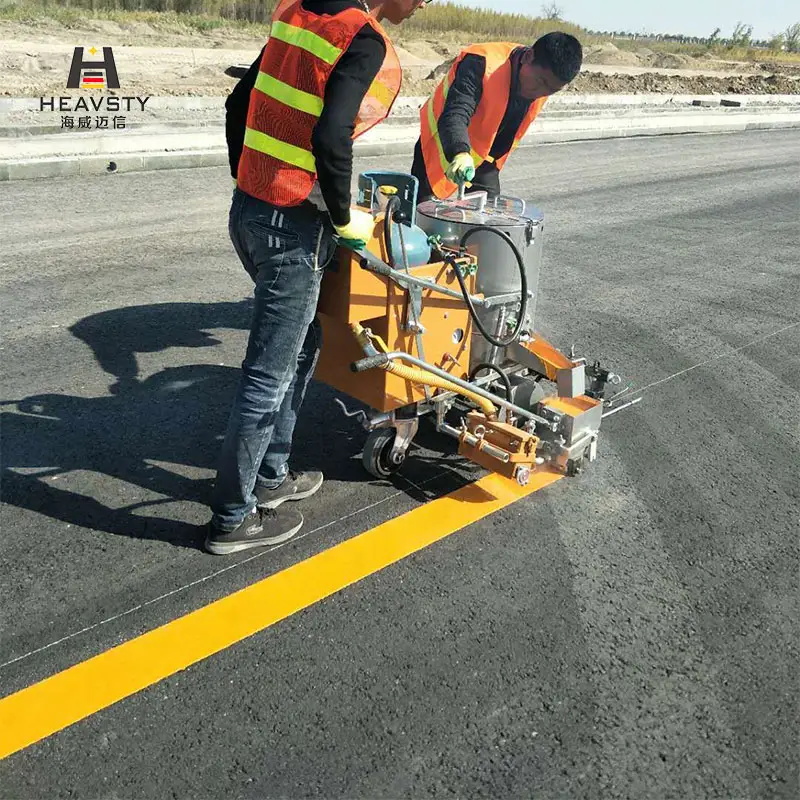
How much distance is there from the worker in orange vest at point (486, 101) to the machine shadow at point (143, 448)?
4.69 ft

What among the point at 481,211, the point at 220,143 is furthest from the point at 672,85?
the point at 481,211

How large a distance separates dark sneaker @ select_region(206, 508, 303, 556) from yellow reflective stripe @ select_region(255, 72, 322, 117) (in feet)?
4.64

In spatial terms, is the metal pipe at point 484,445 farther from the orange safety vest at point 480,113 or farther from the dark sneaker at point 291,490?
the orange safety vest at point 480,113

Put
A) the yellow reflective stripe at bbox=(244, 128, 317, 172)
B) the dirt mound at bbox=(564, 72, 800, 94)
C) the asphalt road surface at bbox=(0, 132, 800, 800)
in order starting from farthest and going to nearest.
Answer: the dirt mound at bbox=(564, 72, 800, 94)
the yellow reflective stripe at bbox=(244, 128, 317, 172)
the asphalt road surface at bbox=(0, 132, 800, 800)

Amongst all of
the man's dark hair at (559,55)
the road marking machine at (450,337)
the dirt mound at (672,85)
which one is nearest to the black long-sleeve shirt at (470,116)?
the man's dark hair at (559,55)

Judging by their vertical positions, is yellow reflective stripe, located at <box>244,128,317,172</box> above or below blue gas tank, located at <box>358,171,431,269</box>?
above

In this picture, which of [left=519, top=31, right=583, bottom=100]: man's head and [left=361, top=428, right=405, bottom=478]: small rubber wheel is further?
[left=519, top=31, right=583, bottom=100]: man's head

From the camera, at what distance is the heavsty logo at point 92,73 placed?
15.2 m

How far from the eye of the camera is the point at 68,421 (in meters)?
3.69

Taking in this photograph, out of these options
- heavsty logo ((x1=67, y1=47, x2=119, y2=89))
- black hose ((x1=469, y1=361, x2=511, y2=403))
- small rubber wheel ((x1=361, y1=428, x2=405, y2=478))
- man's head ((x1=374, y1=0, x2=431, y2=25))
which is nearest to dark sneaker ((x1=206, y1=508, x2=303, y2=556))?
small rubber wheel ((x1=361, y1=428, x2=405, y2=478))

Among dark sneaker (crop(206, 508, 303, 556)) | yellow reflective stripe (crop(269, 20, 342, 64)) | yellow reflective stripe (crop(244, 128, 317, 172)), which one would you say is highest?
yellow reflective stripe (crop(269, 20, 342, 64))

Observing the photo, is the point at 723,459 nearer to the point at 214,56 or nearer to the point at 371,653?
the point at 371,653

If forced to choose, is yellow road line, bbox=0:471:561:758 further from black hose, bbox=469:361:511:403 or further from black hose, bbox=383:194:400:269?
black hose, bbox=383:194:400:269

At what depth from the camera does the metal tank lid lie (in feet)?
11.2
